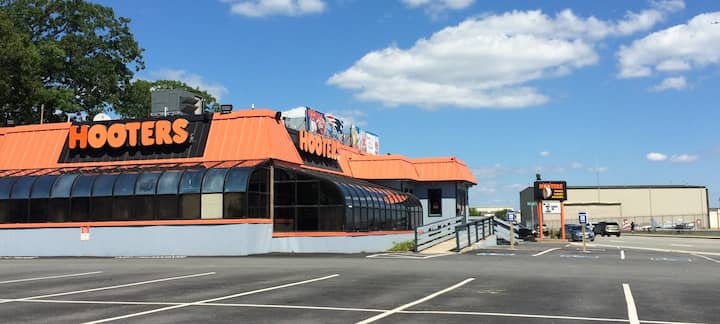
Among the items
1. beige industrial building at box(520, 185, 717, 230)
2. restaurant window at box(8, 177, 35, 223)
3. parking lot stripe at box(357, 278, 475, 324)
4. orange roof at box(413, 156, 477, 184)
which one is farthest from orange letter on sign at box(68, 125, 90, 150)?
beige industrial building at box(520, 185, 717, 230)

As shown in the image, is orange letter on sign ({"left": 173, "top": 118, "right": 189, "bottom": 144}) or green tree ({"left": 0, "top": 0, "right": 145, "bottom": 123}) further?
green tree ({"left": 0, "top": 0, "right": 145, "bottom": 123})

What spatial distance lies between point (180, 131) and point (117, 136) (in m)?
3.55

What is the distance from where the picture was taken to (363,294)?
40.5 ft

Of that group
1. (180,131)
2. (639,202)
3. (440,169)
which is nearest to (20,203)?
(180,131)

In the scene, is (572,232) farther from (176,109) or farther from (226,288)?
(226,288)

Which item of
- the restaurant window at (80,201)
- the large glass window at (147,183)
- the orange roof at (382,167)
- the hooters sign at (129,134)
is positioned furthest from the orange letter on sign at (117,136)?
the orange roof at (382,167)

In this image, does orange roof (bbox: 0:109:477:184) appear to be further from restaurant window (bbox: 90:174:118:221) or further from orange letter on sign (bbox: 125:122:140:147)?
restaurant window (bbox: 90:174:118:221)

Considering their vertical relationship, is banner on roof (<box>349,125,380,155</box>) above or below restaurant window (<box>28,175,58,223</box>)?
above

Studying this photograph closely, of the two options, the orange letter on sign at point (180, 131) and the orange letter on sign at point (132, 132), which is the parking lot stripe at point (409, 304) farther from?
the orange letter on sign at point (132, 132)

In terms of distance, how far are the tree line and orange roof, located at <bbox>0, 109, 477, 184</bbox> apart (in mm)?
13271

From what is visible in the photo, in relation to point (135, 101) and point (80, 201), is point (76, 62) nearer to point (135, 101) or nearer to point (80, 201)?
point (135, 101)

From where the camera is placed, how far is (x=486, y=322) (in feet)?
29.8

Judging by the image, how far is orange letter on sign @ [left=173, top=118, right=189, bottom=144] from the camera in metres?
31.5

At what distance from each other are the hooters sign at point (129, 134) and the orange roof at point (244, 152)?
37.1 inches
